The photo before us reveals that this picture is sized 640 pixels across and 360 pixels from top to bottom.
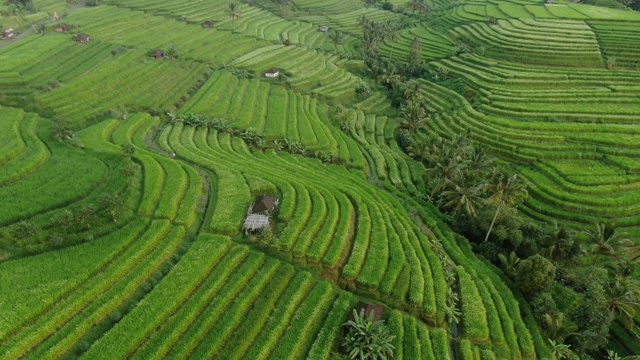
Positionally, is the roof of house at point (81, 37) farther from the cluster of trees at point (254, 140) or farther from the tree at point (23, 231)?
the tree at point (23, 231)

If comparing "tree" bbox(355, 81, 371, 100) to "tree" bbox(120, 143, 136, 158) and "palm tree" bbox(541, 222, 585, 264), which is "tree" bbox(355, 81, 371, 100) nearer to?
"tree" bbox(120, 143, 136, 158)

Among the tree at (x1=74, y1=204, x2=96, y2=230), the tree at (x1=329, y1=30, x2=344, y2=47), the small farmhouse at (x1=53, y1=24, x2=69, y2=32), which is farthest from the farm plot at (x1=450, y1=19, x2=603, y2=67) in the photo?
the small farmhouse at (x1=53, y1=24, x2=69, y2=32)

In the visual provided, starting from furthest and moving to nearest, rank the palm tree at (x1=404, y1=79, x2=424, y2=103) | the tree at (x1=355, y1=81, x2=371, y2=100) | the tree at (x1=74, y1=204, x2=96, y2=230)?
the tree at (x1=355, y1=81, x2=371, y2=100)
the palm tree at (x1=404, y1=79, x2=424, y2=103)
the tree at (x1=74, y1=204, x2=96, y2=230)

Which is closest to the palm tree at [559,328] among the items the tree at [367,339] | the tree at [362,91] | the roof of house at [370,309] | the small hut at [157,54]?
the roof of house at [370,309]

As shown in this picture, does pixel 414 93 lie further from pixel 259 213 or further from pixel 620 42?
pixel 620 42

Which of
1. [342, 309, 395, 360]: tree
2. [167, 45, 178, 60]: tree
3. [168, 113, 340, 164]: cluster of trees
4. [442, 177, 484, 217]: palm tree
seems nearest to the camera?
[342, 309, 395, 360]: tree

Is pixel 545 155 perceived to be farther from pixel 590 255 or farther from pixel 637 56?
pixel 637 56
